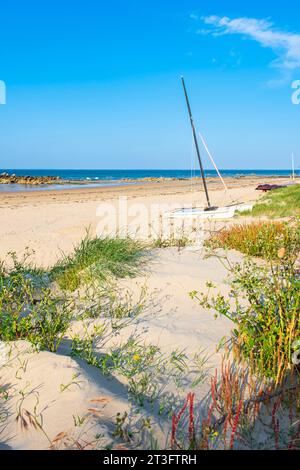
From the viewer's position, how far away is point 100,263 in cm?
535

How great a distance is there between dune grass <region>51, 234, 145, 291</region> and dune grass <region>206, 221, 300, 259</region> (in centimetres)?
144

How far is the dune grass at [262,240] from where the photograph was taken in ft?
18.5

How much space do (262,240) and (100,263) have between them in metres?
2.49

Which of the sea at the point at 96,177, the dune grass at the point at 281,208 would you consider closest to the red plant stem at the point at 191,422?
the dune grass at the point at 281,208

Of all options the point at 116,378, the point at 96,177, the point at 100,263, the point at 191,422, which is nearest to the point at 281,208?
the point at 100,263

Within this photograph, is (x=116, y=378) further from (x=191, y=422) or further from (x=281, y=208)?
(x=281, y=208)

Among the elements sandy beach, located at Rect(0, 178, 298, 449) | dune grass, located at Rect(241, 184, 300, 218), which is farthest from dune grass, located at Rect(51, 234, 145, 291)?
dune grass, located at Rect(241, 184, 300, 218)

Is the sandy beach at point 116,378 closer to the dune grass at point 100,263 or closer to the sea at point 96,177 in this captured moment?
the dune grass at point 100,263

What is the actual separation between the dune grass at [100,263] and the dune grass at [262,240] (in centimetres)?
144

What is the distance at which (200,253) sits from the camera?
6.44m
